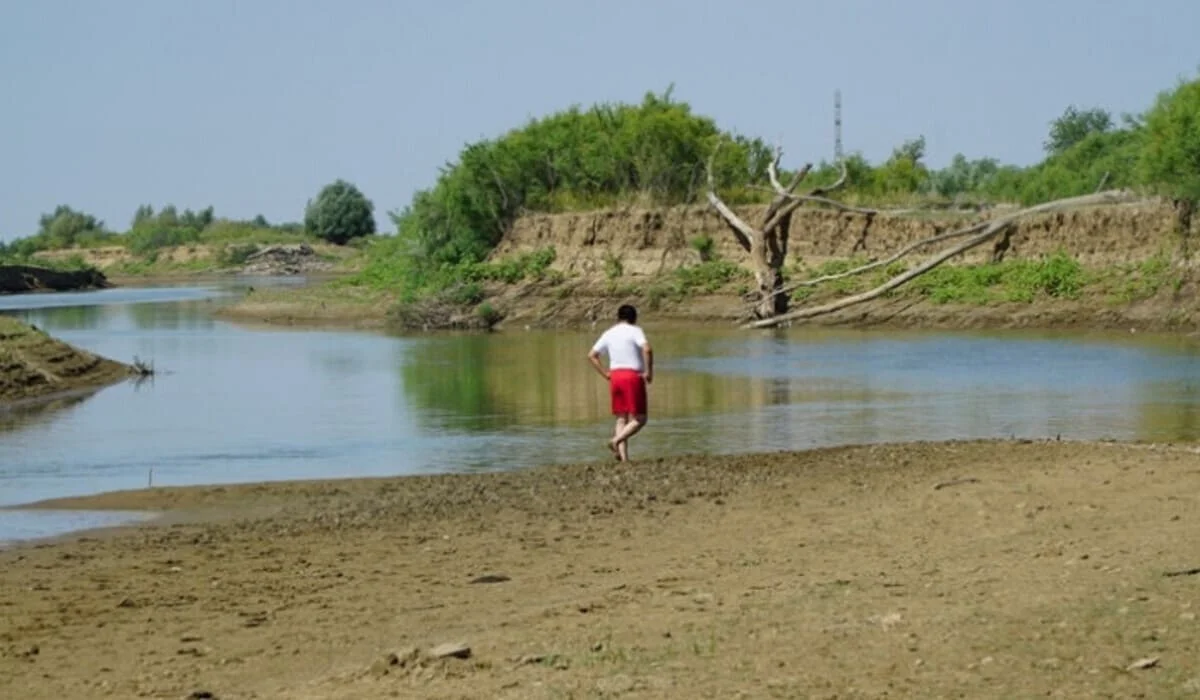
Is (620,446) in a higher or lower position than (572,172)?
lower

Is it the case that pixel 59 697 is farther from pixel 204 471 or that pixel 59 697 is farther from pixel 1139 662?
pixel 204 471

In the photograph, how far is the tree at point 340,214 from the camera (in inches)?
6225

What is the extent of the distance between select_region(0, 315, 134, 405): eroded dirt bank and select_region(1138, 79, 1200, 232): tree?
60.9 ft

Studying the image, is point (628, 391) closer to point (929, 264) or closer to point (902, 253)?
point (902, 253)

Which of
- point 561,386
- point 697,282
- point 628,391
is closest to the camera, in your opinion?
point 628,391

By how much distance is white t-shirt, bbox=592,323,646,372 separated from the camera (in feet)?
56.7

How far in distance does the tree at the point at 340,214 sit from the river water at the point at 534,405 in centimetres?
11163

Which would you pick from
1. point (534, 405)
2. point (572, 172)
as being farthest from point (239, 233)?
point (534, 405)

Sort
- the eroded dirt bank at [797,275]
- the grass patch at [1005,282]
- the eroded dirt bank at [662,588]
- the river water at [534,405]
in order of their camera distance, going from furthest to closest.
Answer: the grass patch at [1005,282] → the eroded dirt bank at [797,275] → the river water at [534,405] → the eroded dirt bank at [662,588]

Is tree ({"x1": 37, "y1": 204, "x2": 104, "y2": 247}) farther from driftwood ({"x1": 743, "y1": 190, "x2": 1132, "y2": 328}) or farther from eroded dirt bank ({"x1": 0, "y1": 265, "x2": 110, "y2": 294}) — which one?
driftwood ({"x1": 743, "y1": 190, "x2": 1132, "y2": 328})

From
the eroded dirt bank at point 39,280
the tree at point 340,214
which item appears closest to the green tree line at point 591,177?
the eroded dirt bank at point 39,280

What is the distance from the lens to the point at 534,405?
28266 millimetres

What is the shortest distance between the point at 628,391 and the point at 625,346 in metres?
0.49

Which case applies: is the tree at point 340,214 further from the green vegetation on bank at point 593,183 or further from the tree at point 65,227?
the green vegetation on bank at point 593,183
